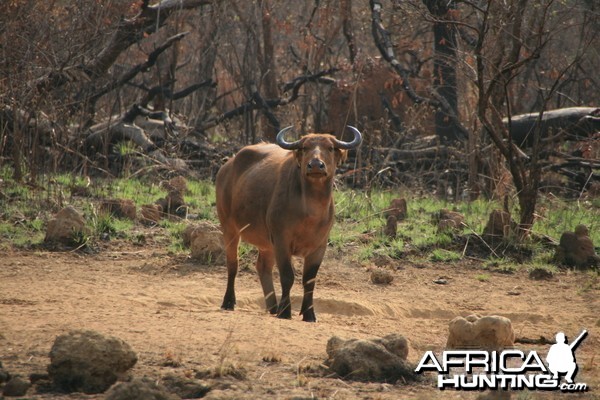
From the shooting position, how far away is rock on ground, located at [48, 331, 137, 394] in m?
5.47

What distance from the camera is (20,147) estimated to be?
12914 millimetres

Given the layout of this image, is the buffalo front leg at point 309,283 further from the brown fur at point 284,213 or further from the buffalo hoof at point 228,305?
the buffalo hoof at point 228,305

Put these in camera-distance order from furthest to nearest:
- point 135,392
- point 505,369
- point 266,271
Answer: point 266,271 → point 505,369 → point 135,392

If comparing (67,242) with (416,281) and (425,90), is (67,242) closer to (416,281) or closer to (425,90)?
(416,281)

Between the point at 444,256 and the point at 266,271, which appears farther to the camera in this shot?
the point at 444,256

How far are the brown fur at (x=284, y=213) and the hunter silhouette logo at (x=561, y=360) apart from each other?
2.53 metres

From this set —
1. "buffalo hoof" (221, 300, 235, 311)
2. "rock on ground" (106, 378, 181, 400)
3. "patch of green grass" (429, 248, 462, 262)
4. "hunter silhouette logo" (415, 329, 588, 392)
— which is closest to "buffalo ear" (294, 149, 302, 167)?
"buffalo hoof" (221, 300, 235, 311)

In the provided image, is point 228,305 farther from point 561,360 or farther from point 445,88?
point 445,88

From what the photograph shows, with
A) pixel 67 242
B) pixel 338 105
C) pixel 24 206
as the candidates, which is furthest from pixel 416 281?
pixel 338 105

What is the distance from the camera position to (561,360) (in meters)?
6.45

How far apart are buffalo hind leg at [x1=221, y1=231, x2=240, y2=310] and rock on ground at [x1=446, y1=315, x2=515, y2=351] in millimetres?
2794

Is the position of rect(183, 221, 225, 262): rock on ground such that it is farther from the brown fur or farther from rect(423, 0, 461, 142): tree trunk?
rect(423, 0, 461, 142): tree trunk

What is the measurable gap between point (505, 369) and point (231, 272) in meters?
3.63

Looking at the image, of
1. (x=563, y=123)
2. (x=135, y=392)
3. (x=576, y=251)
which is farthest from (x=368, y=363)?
(x=563, y=123)
